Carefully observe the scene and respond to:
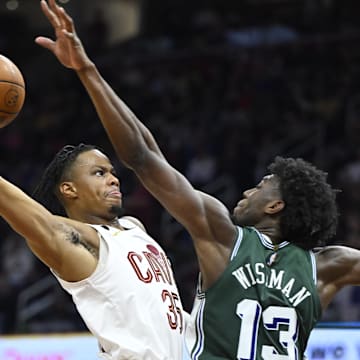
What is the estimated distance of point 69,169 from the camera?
182 inches

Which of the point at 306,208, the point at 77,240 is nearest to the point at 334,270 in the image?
the point at 306,208

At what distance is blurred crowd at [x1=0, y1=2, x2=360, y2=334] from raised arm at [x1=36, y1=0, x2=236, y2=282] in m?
4.73

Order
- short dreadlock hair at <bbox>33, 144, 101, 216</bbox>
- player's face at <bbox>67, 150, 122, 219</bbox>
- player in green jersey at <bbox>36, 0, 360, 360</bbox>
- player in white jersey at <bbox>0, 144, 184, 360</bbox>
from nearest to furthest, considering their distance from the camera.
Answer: player in green jersey at <bbox>36, 0, 360, 360</bbox> < player in white jersey at <bbox>0, 144, 184, 360</bbox> < player's face at <bbox>67, 150, 122, 219</bbox> < short dreadlock hair at <bbox>33, 144, 101, 216</bbox>

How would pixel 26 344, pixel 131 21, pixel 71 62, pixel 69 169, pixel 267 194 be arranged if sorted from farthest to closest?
1. pixel 131 21
2. pixel 26 344
3. pixel 69 169
4. pixel 267 194
5. pixel 71 62

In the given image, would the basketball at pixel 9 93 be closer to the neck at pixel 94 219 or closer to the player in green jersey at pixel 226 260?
the player in green jersey at pixel 226 260

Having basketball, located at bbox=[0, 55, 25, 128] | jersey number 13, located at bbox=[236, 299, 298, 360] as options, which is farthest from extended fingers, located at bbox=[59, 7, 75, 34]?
jersey number 13, located at bbox=[236, 299, 298, 360]

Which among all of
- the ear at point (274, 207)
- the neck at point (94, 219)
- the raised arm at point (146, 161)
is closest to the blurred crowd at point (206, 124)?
the neck at point (94, 219)

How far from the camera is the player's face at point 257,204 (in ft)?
13.5

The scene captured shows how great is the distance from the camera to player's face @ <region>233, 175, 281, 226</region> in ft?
13.5

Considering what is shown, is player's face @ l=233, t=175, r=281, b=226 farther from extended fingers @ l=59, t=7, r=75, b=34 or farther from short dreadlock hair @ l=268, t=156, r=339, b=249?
extended fingers @ l=59, t=7, r=75, b=34

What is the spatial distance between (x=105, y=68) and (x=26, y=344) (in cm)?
722

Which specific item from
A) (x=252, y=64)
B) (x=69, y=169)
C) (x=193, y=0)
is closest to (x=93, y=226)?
(x=69, y=169)

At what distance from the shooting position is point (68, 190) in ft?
15.0

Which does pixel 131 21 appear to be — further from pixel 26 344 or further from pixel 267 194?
pixel 267 194
